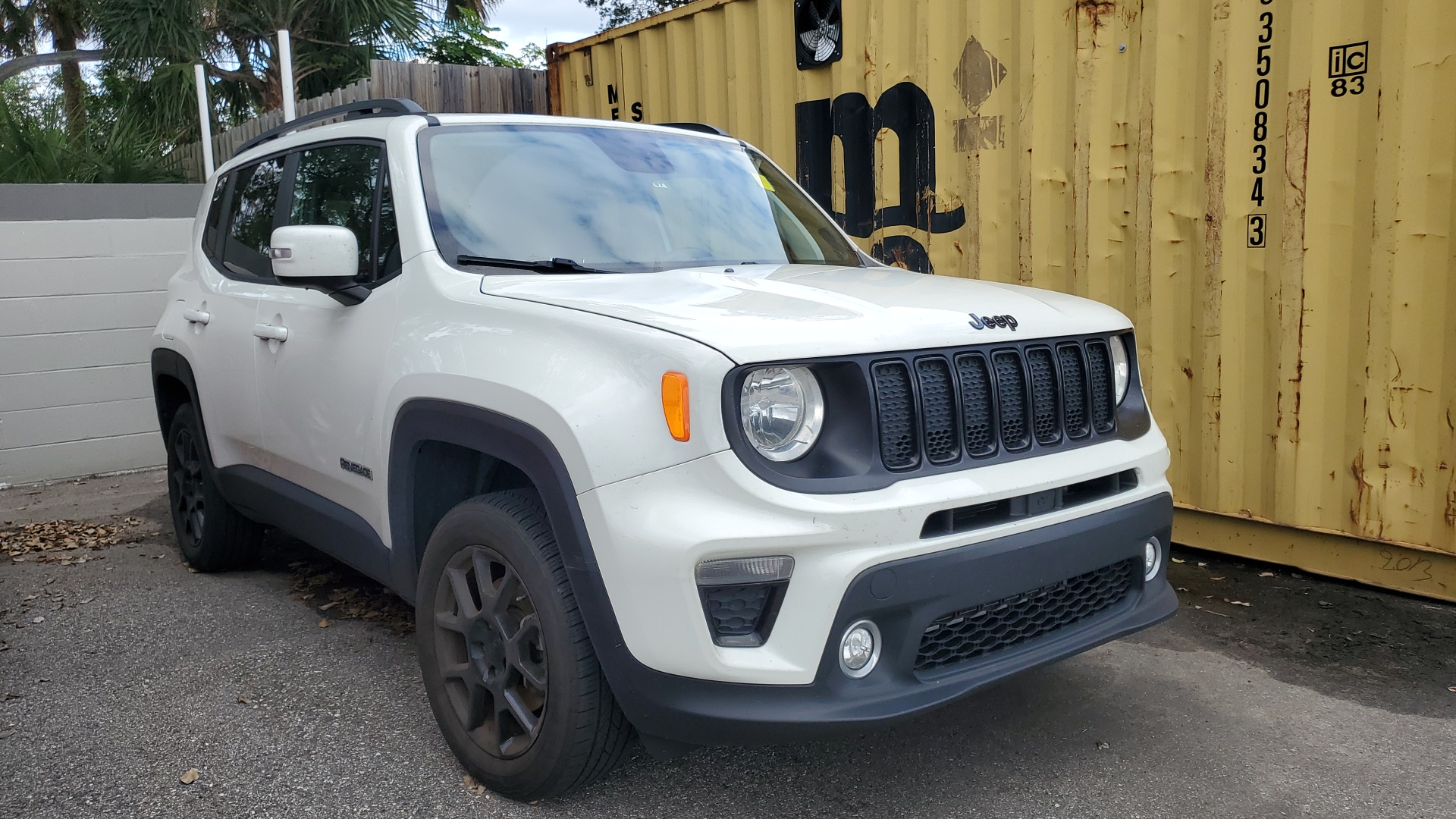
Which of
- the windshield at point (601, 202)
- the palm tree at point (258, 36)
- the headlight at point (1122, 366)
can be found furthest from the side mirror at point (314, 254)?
the palm tree at point (258, 36)

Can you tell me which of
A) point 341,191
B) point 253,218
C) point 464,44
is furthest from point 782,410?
point 464,44

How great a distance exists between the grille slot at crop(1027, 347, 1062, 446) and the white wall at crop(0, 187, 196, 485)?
6171 millimetres

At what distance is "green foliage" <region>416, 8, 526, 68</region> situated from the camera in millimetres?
23700

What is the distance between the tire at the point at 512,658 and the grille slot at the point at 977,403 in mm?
1000

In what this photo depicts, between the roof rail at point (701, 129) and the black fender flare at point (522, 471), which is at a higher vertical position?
the roof rail at point (701, 129)

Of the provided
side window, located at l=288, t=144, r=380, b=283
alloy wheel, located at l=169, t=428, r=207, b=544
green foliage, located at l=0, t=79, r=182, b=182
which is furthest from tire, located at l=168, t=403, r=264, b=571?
green foliage, located at l=0, t=79, r=182, b=182

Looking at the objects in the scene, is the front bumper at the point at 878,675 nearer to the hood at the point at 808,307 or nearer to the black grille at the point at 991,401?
the black grille at the point at 991,401

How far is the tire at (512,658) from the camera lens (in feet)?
8.39

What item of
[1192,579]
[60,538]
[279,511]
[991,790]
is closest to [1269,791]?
[991,790]

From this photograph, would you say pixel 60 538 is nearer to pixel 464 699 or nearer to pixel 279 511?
pixel 279 511

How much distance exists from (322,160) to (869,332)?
2375mm

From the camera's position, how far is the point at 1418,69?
418cm

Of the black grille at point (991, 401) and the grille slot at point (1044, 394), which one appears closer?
the black grille at point (991, 401)

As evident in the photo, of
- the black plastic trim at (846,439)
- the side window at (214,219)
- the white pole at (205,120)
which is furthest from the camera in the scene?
the white pole at (205,120)
